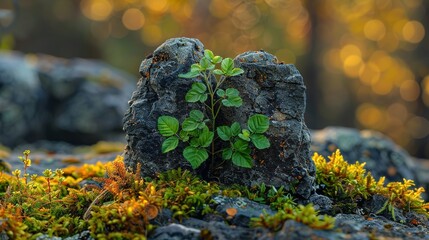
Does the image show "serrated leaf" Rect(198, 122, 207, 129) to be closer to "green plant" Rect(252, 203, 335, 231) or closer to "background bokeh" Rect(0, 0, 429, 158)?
"green plant" Rect(252, 203, 335, 231)

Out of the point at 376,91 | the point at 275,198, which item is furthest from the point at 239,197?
the point at 376,91

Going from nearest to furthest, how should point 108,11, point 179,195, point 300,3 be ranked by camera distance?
1. point 179,195
2. point 300,3
3. point 108,11

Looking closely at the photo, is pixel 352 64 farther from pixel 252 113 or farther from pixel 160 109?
pixel 160 109

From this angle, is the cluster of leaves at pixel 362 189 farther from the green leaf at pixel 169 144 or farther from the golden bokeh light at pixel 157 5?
the golden bokeh light at pixel 157 5

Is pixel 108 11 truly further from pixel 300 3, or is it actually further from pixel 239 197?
pixel 239 197

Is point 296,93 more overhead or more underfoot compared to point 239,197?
more overhead

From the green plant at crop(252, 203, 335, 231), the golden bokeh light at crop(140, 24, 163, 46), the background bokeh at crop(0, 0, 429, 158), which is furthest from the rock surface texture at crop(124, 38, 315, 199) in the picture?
the golden bokeh light at crop(140, 24, 163, 46)
